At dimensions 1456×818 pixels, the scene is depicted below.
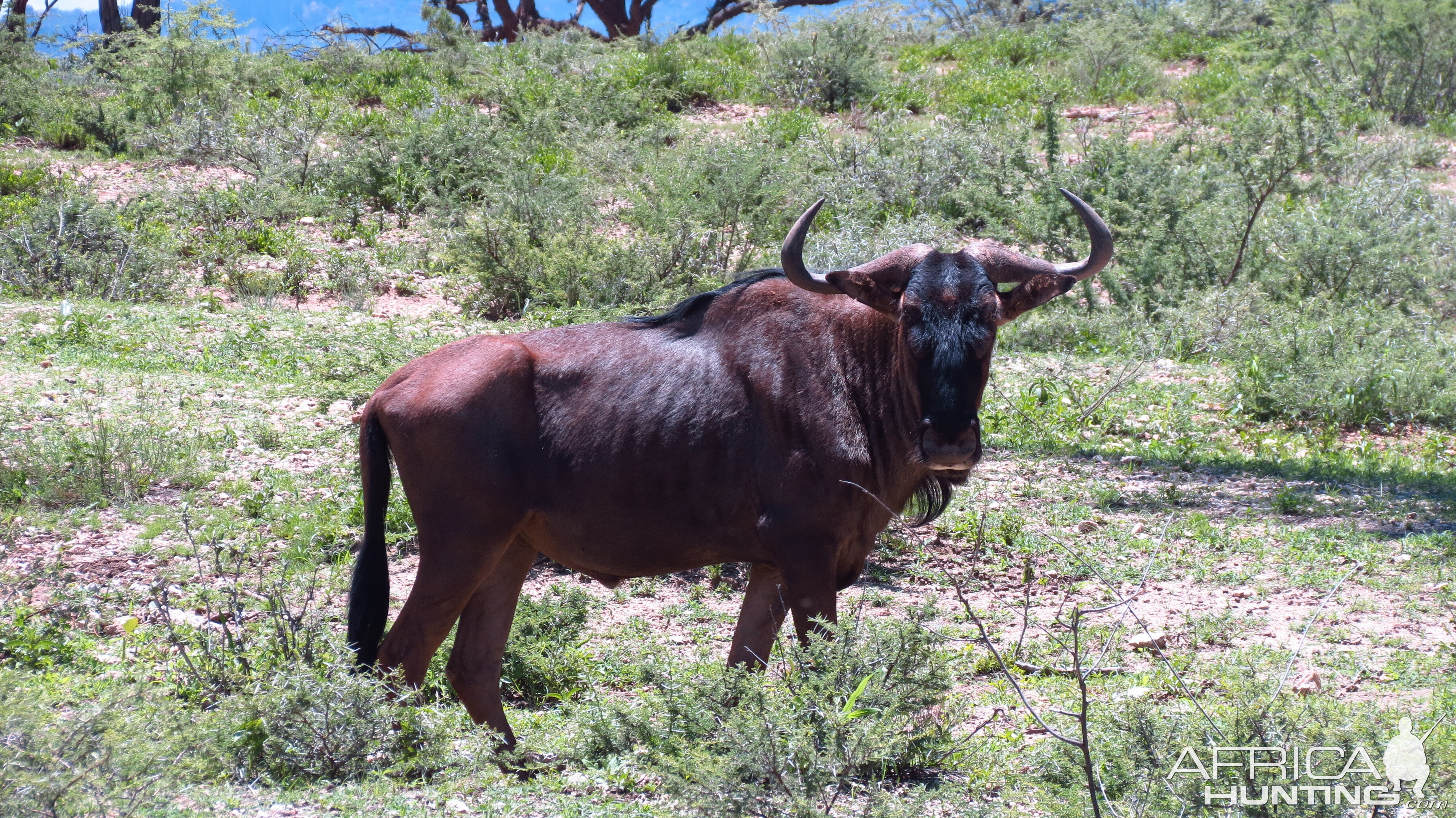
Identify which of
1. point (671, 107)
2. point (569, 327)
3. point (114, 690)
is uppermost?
point (671, 107)

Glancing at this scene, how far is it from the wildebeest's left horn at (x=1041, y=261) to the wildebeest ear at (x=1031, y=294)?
3 centimetres

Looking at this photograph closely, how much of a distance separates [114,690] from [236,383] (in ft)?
14.6

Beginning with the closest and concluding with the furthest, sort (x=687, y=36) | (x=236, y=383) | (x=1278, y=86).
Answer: (x=236, y=383), (x=1278, y=86), (x=687, y=36)

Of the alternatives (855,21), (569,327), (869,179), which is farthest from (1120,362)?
(855,21)

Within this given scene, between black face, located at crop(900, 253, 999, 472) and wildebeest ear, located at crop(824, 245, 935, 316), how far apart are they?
0.06 meters

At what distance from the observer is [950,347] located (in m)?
4.44

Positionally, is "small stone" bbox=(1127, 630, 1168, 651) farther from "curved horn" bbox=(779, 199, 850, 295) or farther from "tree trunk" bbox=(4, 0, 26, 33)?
"tree trunk" bbox=(4, 0, 26, 33)

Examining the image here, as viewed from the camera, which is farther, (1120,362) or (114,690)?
(1120,362)

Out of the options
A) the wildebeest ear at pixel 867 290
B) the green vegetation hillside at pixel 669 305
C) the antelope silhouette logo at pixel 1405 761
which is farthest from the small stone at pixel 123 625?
the antelope silhouette logo at pixel 1405 761

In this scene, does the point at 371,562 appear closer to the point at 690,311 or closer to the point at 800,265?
the point at 690,311

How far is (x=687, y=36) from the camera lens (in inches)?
1003

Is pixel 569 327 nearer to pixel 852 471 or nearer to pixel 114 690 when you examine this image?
pixel 852 471

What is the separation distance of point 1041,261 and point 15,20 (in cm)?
2213

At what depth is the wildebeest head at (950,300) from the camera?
4379mm
